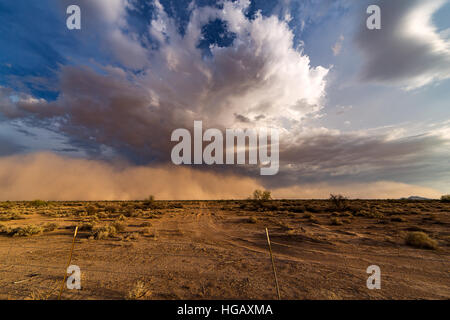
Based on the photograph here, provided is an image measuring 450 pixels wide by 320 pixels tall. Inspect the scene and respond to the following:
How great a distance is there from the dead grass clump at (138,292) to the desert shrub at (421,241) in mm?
13679

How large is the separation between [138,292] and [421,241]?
14155 mm

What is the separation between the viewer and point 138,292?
586 centimetres

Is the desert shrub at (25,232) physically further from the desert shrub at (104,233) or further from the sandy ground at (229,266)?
the desert shrub at (104,233)

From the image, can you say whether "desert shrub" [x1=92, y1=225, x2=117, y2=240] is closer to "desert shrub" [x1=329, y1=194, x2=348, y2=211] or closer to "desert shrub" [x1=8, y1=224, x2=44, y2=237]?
"desert shrub" [x1=8, y1=224, x2=44, y2=237]

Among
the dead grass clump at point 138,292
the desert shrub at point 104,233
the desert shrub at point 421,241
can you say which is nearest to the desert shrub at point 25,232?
the desert shrub at point 104,233

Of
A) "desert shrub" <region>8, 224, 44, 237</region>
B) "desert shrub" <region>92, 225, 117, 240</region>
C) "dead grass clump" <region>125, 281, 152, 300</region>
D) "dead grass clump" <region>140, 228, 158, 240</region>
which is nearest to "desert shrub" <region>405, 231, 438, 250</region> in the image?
"dead grass clump" <region>125, 281, 152, 300</region>

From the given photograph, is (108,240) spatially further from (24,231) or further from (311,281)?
(311,281)

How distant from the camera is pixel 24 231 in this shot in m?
14.4

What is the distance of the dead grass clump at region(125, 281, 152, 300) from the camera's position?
5732 mm

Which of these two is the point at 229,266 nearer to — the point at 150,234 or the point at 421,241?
the point at 150,234
